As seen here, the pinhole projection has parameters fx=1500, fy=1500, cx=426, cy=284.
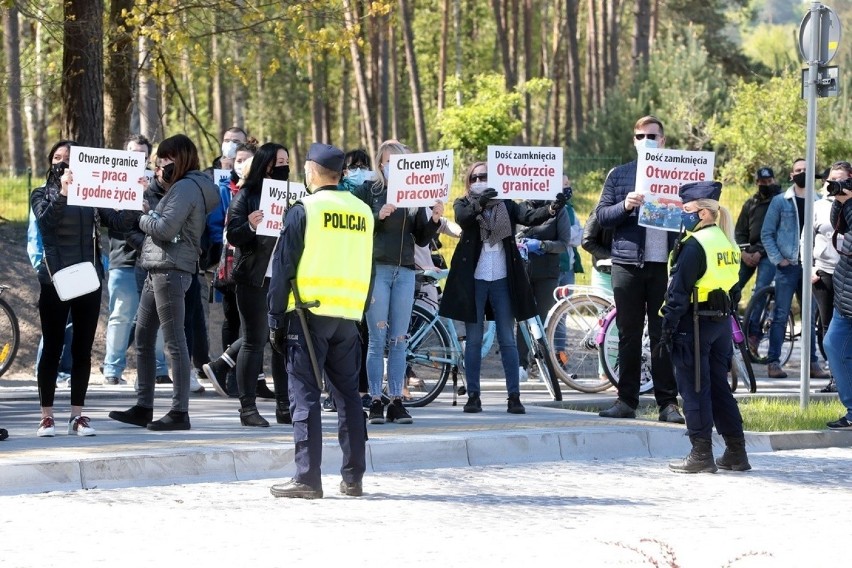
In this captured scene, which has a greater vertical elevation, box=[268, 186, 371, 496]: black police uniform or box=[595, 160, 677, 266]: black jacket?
box=[595, 160, 677, 266]: black jacket

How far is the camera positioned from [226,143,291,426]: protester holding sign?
13.9 feet

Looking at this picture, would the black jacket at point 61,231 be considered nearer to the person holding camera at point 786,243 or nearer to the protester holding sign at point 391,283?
the protester holding sign at point 391,283

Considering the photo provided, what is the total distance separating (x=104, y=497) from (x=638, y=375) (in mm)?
4735

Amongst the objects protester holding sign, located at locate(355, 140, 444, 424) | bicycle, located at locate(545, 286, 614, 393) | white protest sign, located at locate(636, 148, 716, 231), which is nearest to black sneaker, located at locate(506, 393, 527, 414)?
protester holding sign, located at locate(355, 140, 444, 424)

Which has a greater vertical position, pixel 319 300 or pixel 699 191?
pixel 699 191

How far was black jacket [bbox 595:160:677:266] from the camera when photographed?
36.3 feet

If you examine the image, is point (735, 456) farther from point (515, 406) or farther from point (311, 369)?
point (311, 369)

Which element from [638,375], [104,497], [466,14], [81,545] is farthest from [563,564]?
[466,14]

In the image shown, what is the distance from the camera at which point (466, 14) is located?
66.8m

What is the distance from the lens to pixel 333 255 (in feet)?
26.6

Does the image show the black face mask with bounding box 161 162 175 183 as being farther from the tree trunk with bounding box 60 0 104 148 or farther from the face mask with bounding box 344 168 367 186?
the tree trunk with bounding box 60 0 104 148

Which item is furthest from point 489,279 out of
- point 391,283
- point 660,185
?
point 660,185

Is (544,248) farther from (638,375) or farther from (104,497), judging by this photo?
(104,497)

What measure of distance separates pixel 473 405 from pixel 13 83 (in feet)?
34.7
